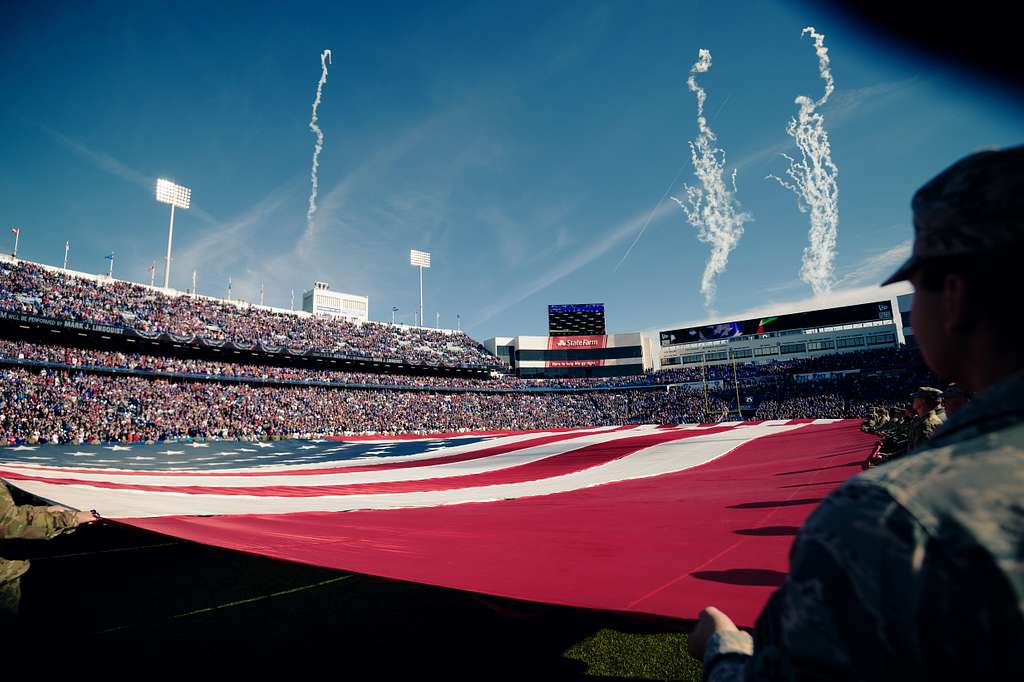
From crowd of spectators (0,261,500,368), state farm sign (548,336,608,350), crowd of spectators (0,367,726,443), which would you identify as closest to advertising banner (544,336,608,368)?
state farm sign (548,336,608,350)

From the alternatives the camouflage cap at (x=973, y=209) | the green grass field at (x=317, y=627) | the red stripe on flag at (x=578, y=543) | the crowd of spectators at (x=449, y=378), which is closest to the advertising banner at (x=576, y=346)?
the crowd of spectators at (x=449, y=378)

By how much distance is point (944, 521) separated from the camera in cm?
59

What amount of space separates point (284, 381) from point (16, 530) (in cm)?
3546

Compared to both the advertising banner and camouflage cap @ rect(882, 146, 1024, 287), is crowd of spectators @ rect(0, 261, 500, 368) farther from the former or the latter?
camouflage cap @ rect(882, 146, 1024, 287)

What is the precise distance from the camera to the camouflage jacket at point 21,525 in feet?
10.4

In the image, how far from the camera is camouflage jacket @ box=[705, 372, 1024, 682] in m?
0.54

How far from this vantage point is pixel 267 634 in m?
3.77

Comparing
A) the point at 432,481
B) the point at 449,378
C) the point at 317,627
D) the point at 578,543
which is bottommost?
the point at 317,627

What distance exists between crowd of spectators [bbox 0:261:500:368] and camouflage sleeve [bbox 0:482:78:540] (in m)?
34.6

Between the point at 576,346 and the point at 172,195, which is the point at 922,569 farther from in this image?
the point at 576,346

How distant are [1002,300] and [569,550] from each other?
8.13 ft

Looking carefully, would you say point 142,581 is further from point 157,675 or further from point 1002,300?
point 1002,300

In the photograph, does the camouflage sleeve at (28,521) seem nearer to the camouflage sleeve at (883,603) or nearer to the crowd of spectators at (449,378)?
the camouflage sleeve at (883,603)

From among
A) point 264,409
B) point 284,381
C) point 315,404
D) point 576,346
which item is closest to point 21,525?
point 264,409
